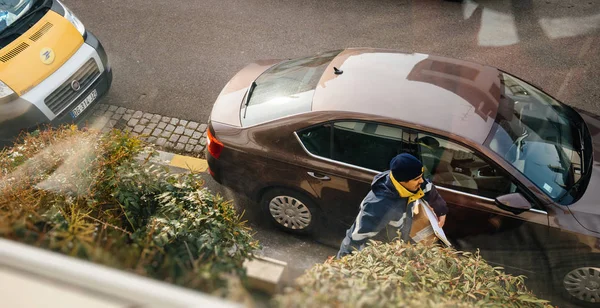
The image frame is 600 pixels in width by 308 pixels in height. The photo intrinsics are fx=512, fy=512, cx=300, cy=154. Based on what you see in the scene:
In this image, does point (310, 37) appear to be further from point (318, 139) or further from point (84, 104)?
point (318, 139)

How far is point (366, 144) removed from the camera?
172 inches

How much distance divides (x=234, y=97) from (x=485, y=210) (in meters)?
2.58

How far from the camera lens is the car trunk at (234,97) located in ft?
16.2

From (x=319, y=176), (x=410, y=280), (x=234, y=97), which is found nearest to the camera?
(x=410, y=280)

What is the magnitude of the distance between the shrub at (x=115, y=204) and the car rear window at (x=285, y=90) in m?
1.07

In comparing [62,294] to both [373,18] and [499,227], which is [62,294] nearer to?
[499,227]

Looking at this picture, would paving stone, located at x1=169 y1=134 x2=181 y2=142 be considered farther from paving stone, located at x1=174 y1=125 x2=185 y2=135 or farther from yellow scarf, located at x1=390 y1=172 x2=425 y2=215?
yellow scarf, located at x1=390 y1=172 x2=425 y2=215

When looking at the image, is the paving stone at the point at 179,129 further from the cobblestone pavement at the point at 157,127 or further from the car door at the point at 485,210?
the car door at the point at 485,210

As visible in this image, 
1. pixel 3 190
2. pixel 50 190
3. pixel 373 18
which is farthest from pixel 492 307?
pixel 373 18

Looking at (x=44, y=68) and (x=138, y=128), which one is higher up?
(x=44, y=68)

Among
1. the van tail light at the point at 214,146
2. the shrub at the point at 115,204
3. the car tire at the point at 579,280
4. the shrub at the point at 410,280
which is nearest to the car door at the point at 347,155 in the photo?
the van tail light at the point at 214,146

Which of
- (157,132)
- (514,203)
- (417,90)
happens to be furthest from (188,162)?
(514,203)

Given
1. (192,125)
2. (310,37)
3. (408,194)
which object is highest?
(408,194)

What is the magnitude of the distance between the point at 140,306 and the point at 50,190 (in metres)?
2.11
